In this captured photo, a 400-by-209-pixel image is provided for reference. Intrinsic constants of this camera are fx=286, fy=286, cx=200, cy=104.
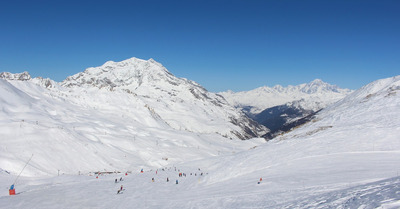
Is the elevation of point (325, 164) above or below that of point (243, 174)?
below

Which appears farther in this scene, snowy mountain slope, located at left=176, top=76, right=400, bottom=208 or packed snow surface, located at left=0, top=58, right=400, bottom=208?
snowy mountain slope, located at left=176, top=76, right=400, bottom=208

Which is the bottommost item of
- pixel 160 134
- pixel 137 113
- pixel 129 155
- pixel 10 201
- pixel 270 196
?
pixel 270 196

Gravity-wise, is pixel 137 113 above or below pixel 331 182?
above

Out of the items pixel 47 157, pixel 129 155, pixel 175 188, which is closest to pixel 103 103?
pixel 129 155

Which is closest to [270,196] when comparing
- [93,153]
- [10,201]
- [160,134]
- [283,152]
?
[283,152]

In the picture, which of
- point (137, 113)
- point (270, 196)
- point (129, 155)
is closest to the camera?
point (270, 196)

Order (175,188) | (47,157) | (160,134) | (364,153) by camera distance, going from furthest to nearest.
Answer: (160,134), (47,157), (175,188), (364,153)

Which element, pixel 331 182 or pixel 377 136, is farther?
pixel 377 136

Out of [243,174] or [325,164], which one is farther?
[243,174]

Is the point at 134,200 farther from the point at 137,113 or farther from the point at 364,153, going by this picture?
the point at 137,113

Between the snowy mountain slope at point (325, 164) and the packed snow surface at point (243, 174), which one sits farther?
the snowy mountain slope at point (325, 164)
